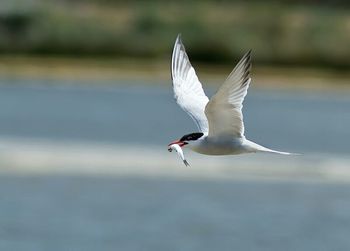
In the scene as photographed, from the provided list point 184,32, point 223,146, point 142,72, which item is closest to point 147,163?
point 142,72

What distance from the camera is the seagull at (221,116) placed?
20.2 feet

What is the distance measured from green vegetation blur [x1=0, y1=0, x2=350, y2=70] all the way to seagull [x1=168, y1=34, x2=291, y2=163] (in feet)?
88.3

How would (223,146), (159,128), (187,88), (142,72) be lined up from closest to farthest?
(223,146), (187,88), (159,128), (142,72)

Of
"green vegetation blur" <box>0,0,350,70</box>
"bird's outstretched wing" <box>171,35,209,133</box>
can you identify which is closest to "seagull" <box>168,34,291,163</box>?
"bird's outstretched wing" <box>171,35,209,133</box>

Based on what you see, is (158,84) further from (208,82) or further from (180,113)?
(180,113)

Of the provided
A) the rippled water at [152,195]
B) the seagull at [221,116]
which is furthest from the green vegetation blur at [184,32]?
the seagull at [221,116]

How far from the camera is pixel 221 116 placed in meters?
6.39

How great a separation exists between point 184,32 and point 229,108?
97.1 feet

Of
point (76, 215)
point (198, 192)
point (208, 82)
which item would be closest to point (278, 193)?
point (198, 192)

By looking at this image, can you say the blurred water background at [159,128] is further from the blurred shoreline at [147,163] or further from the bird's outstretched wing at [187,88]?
the bird's outstretched wing at [187,88]

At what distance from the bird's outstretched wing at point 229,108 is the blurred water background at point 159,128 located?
9832 millimetres

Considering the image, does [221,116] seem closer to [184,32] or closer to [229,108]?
[229,108]

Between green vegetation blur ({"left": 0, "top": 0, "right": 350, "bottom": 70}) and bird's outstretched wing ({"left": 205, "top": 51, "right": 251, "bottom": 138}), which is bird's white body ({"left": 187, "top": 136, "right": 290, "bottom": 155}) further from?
green vegetation blur ({"left": 0, "top": 0, "right": 350, "bottom": 70})

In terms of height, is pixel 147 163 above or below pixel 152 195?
above
